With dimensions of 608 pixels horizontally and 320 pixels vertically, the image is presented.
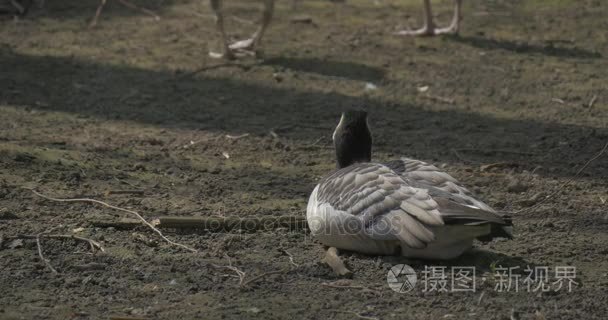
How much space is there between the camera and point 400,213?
4.70 m

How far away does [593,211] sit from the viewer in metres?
5.83

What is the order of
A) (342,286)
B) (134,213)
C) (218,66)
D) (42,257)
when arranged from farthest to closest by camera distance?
(218,66) < (134,213) < (42,257) < (342,286)

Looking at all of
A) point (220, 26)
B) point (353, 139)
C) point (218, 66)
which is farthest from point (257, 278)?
point (220, 26)

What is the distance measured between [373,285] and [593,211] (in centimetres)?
178

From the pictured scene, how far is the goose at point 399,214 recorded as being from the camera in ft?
15.1

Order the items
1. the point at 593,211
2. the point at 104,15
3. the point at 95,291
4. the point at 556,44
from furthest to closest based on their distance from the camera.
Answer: the point at 104,15, the point at 556,44, the point at 593,211, the point at 95,291

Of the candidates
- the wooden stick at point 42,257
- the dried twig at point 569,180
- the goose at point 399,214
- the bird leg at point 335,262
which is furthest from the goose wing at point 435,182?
the wooden stick at point 42,257

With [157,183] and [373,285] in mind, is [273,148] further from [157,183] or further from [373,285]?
[373,285]

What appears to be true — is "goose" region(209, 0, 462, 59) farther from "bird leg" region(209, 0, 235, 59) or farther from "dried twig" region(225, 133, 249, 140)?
"dried twig" region(225, 133, 249, 140)

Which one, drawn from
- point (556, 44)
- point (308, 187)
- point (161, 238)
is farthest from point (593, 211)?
point (556, 44)

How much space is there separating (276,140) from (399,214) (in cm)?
298

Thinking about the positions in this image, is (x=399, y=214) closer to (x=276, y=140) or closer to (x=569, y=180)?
(x=569, y=180)

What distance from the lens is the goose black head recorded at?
5.41 meters

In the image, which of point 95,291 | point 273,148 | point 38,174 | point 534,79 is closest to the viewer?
point 95,291
